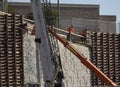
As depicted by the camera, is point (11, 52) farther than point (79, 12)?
No

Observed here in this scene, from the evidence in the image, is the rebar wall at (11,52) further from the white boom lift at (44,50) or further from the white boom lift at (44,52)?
the white boom lift at (44,50)

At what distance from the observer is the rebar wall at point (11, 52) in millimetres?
31781

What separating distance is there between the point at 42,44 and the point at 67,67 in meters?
16.0

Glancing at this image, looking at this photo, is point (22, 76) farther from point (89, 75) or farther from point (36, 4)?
point (36, 4)

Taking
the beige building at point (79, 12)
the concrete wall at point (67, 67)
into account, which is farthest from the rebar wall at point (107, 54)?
the beige building at point (79, 12)

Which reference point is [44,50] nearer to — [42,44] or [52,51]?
[42,44]

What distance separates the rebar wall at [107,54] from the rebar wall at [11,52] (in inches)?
331

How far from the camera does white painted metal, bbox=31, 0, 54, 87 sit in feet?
63.1

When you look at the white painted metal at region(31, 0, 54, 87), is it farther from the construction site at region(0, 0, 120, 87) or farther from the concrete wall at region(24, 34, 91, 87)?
the concrete wall at region(24, 34, 91, 87)

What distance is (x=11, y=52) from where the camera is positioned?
32250 millimetres

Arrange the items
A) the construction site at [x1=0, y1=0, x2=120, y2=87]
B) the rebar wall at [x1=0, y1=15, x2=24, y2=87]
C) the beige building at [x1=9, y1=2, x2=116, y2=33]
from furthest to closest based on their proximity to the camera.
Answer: the beige building at [x1=9, y1=2, x2=116, y2=33]
the rebar wall at [x1=0, y1=15, x2=24, y2=87]
the construction site at [x1=0, y1=0, x2=120, y2=87]

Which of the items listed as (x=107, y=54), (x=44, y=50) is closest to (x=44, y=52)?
(x=44, y=50)

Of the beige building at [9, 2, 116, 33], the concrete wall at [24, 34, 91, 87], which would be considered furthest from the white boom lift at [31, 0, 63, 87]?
the beige building at [9, 2, 116, 33]

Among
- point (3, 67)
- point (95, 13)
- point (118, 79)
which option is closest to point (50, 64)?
point (3, 67)
